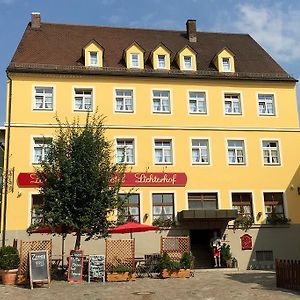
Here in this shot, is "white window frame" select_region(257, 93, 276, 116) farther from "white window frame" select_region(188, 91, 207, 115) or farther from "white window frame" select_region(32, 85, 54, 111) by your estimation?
"white window frame" select_region(32, 85, 54, 111)

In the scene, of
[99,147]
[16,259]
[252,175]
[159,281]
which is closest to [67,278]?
[16,259]

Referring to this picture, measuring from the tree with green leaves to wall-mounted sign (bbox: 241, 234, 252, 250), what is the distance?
9582 millimetres

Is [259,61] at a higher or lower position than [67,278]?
higher

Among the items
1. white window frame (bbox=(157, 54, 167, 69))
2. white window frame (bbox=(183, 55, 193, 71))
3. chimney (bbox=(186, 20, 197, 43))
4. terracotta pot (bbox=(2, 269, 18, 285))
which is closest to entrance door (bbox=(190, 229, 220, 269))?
white window frame (bbox=(183, 55, 193, 71))

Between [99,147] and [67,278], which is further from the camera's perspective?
[99,147]

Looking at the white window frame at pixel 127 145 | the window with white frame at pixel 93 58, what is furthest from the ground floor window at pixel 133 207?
the window with white frame at pixel 93 58

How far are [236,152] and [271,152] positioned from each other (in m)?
2.20

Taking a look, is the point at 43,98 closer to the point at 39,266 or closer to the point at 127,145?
the point at 127,145

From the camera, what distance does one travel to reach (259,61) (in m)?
32.2

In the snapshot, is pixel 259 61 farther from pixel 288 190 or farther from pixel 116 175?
pixel 116 175

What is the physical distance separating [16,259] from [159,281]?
220 inches

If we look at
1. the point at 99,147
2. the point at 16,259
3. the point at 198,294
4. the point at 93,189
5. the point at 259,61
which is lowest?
the point at 198,294

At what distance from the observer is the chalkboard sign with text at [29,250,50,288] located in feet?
57.7

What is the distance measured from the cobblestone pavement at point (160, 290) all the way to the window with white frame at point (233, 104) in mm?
12623
